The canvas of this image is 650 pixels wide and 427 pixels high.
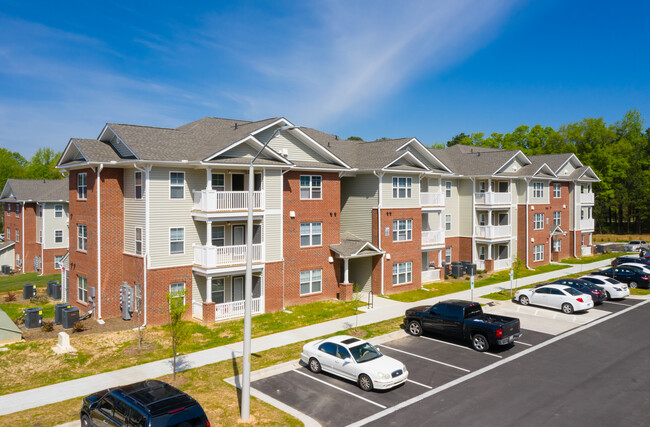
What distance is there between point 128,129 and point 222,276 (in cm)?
921

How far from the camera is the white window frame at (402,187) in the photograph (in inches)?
1277

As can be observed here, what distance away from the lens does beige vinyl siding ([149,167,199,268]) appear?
23.6 m

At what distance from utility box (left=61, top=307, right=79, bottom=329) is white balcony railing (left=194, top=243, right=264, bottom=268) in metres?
6.17

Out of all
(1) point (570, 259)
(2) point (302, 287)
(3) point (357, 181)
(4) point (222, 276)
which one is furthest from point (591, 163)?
(4) point (222, 276)

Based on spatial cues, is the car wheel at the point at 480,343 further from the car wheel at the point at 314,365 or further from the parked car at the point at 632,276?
the parked car at the point at 632,276

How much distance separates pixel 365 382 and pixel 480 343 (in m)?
6.68

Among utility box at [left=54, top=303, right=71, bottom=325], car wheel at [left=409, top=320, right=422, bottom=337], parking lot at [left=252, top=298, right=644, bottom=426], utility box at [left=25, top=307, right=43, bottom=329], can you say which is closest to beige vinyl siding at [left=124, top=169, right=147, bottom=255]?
utility box at [left=54, top=303, right=71, bottom=325]

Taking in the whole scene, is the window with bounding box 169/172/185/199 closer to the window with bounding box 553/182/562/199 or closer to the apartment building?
the apartment building

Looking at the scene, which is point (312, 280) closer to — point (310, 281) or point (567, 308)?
point (310, 281)

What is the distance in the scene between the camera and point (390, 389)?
16.1m

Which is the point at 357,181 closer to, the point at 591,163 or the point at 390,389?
the point at 390,389

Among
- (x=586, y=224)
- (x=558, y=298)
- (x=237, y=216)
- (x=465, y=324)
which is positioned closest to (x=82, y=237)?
(x=237, y=216)

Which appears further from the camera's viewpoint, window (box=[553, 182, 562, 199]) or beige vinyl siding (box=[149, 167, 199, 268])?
window (box=[553, 182, 562, 199])

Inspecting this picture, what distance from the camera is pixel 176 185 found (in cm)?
2436
